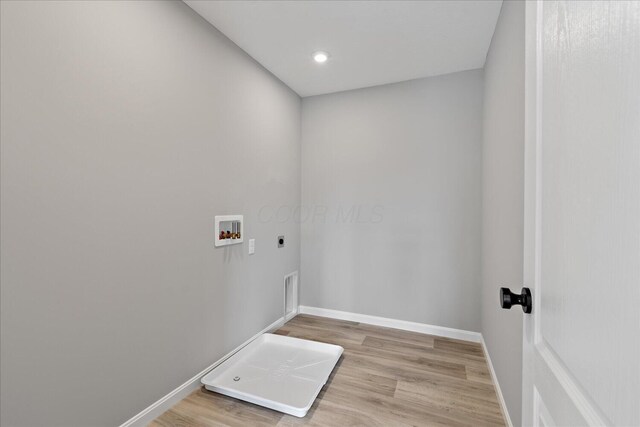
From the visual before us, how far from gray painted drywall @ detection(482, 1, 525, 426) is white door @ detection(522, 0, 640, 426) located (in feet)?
2.31

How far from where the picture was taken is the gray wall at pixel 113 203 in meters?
1.13

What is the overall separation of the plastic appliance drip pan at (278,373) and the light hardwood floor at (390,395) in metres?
0.06

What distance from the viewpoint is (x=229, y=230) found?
2230 millimetres

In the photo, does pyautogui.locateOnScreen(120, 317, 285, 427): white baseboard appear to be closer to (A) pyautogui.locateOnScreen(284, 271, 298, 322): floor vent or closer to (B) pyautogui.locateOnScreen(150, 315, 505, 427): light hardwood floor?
(B) pyautogui.locateOnScreen(150, 315, 505, 427): light hardwood floor

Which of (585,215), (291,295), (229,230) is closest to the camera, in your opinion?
(585,215)

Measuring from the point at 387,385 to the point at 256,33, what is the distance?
2.68 m

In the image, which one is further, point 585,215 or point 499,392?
point 499,392

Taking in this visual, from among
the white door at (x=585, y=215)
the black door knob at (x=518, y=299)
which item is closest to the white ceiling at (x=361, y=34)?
the white door at (x=585, y=215)

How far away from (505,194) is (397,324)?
1757 millimetres

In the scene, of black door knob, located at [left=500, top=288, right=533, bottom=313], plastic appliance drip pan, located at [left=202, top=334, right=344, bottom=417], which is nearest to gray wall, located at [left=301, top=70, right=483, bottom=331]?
plastic appliance drip pan, located at [left=202, top=334, right=344, bottom=417]

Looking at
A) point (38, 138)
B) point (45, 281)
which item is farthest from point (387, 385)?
point (38, 138)

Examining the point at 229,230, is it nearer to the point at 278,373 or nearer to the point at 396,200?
the point at 278,373

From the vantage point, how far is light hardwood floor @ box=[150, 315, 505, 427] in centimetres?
162

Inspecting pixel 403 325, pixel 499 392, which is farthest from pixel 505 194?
pixel 403 325
